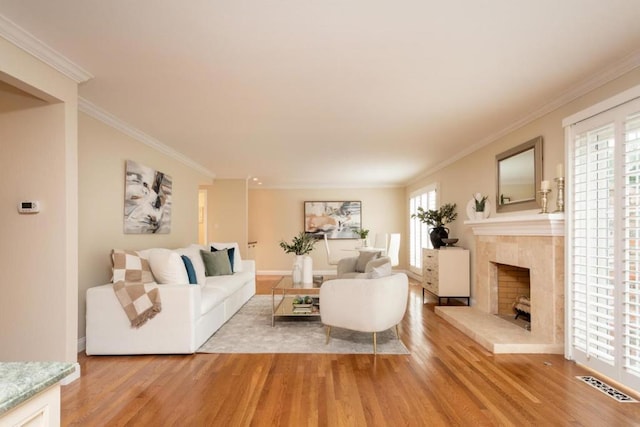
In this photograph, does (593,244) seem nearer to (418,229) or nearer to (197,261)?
(197,261)

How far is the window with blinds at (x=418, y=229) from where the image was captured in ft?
25.2

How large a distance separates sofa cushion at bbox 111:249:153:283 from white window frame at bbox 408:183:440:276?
5.34m

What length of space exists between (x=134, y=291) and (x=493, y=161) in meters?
4.57

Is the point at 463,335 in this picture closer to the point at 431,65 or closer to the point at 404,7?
the point at 431,65

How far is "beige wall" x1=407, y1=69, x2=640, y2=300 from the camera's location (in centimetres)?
316

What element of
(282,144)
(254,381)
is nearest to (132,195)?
(282,144)

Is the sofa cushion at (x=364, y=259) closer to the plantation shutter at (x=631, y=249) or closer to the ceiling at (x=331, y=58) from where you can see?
the ceiling at (x=331, y=58)

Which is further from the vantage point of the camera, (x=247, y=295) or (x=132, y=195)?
(x=247, y=295)

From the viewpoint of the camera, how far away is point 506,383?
2.83m

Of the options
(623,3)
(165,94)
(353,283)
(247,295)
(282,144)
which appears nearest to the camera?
(623,3)

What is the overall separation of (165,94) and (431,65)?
2322 millimetres

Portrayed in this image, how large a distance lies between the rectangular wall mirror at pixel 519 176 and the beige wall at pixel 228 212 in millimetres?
5419

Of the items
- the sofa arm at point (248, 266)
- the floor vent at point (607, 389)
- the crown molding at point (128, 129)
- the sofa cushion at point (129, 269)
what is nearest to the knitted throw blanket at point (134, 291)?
the sofa cushion at point (129, 269)

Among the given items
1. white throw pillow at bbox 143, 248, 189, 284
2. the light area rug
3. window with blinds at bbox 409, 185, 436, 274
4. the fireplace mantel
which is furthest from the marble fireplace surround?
white throw pillow at bbox 143, 248, 189, 284
